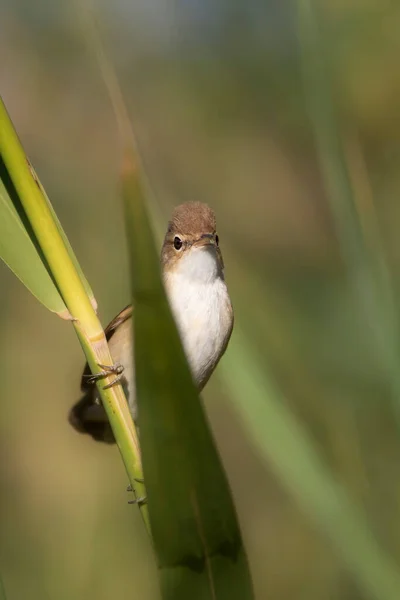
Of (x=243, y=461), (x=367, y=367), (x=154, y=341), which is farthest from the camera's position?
(x=243, y=461)

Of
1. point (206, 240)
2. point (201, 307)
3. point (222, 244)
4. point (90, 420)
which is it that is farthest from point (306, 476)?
point (222, 244)

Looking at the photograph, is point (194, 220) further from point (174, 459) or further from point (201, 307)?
point (174, 459)

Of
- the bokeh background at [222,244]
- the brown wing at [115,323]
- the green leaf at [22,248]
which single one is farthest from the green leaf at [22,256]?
the brown wing at [115,323]

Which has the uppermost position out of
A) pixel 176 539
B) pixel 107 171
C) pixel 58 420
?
pixel 107 171

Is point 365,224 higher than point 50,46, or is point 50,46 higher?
point 50,46

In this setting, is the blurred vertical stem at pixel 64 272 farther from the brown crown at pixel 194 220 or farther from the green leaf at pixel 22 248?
the brown crown at pixel 194 220

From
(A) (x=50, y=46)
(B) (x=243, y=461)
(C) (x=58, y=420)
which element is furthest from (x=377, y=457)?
(A) (x=50, y=46)

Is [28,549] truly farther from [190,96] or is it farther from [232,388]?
[190,96]
